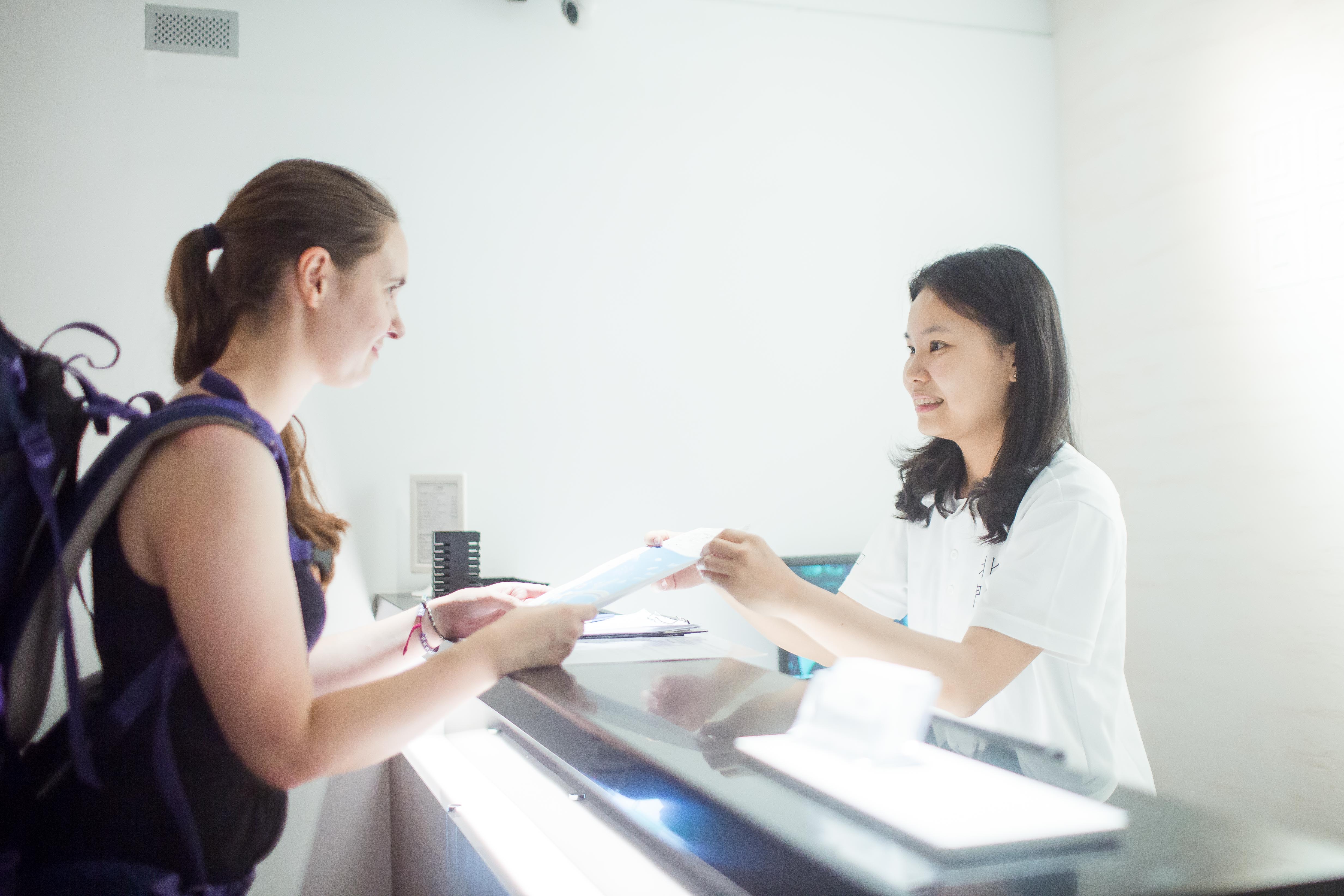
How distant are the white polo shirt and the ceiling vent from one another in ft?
→ 7.46

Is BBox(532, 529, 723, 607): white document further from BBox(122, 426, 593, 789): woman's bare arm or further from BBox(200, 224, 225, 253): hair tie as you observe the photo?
BBox(200, 224, 225, 253): hair tie

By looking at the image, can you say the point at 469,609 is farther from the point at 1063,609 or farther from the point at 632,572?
the point at 1063,609

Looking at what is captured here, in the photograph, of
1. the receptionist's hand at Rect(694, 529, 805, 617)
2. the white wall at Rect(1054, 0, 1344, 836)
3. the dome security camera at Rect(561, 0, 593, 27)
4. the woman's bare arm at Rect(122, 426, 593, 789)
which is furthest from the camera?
the dome security camera at Rect(561, 0, 593, 27)

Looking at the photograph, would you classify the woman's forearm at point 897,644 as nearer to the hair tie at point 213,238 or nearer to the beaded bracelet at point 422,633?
the beaded bracelet at point 422,633

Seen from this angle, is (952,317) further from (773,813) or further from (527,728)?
(773,813)

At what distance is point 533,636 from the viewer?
1.02 m

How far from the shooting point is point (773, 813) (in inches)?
25.1

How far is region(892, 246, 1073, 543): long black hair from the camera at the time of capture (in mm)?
1529

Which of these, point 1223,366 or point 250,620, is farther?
point 1223,366

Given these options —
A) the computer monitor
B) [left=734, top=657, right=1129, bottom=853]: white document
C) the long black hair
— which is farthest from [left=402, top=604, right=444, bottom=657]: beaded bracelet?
the computer monitor

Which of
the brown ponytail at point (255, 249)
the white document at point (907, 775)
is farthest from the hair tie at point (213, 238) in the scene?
the white document at point (907, 775)

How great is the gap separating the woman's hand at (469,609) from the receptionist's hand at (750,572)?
32 centimetres

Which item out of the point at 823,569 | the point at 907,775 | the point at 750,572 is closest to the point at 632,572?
the point at 750,572

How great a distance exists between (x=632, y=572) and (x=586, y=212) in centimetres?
180
